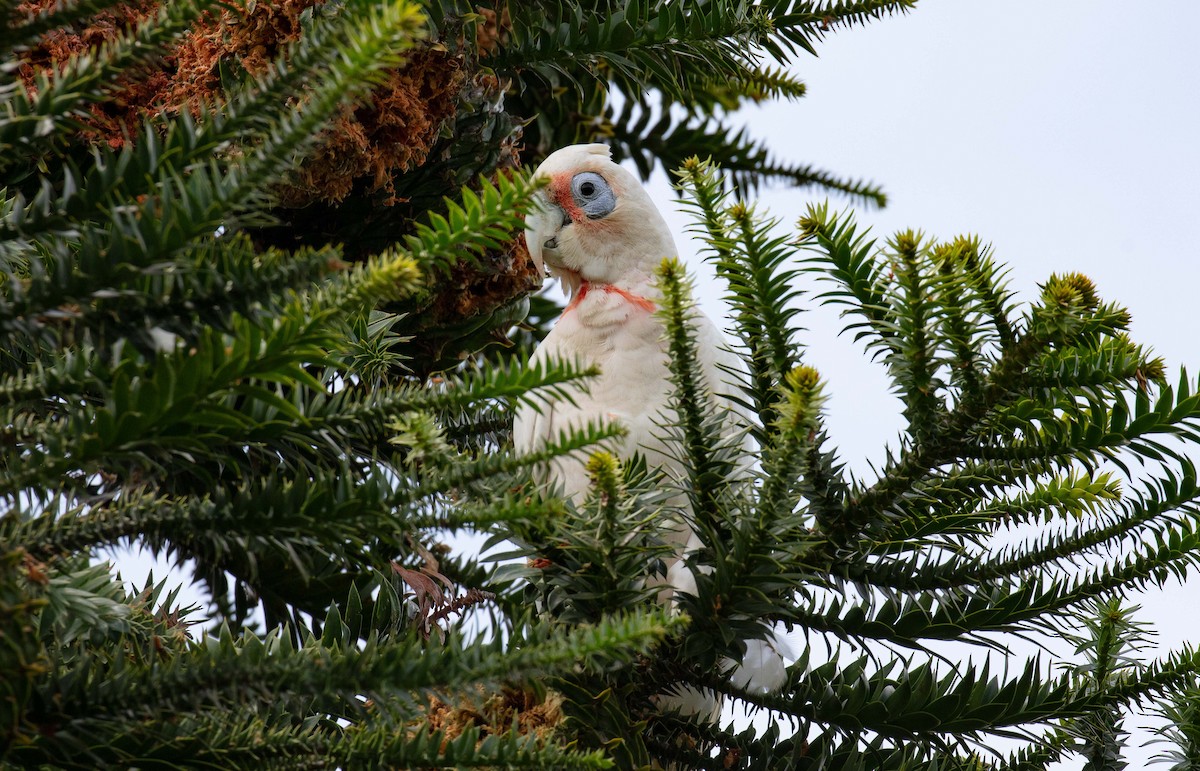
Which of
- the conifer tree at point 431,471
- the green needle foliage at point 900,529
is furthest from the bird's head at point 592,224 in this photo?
the green needle foliage at point 900,529

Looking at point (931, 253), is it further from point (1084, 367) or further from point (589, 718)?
point (589, 718)

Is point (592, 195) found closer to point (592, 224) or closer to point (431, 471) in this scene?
point (592, 224)

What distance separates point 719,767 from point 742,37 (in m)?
1.64

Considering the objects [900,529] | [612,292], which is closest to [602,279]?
[612,292]

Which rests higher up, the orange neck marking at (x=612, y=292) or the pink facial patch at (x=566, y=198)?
the pink facial patch at (x=566, y=198)

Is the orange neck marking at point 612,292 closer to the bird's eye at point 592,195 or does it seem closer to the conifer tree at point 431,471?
the bird's eye at point 592,195

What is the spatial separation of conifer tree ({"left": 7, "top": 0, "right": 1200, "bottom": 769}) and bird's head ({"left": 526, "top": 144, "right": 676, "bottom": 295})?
34 cm

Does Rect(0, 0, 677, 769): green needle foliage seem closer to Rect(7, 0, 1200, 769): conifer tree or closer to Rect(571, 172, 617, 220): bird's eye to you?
Rect(7, 0, 1200, 769): conifer tree

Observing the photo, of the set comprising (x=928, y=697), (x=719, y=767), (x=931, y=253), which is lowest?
(x=719, y=767)

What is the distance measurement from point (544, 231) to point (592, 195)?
16 centimetres

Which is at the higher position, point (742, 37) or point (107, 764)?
point (742, 37)

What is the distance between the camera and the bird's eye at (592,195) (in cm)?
312

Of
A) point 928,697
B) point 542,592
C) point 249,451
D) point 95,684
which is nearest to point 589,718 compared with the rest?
point 542,592

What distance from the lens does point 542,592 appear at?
2018 millimetres
